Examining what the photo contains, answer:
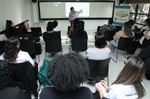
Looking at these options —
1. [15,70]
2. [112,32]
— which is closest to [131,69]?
[15,70]

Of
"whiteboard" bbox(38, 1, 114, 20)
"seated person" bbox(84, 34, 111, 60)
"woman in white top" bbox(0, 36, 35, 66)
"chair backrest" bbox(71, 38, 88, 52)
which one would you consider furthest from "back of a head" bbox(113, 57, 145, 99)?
"whiteboard" bbox(38, 1, 114, 20)

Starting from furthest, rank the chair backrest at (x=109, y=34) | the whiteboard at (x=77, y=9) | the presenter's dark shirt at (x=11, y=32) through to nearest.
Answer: the whiteboard at (x=77, y=9) < the chair backrest at (x=109, y=34) < the presenter's dark shirt at (x=11, y=32)

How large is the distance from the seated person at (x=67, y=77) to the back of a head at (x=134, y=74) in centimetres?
43

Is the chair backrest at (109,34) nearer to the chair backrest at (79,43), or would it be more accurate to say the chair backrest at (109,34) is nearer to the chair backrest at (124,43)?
the chair backrest at (124,43)

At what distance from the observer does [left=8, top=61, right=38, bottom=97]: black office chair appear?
6.40ft

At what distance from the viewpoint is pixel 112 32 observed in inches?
202

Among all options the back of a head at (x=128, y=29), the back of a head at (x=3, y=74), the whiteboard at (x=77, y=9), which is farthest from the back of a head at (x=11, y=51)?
the whiteboard at (x=77, y=9)

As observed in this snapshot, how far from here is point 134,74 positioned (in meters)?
1.28

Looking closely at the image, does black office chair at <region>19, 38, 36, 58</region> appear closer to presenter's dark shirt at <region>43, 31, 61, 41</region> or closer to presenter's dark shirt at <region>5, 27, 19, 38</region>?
presenter's dark shirt at <region>43, 31, 61, 41</region>

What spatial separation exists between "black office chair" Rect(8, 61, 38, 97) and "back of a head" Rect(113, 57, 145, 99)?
123cm

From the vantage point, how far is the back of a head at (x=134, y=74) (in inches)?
49.9

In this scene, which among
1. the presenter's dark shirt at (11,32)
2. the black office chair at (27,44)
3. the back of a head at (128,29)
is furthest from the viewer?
the presenter's dark shirt at (11,32)

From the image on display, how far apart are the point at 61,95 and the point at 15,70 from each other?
1150 mm

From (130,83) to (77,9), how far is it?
24.8 ft
